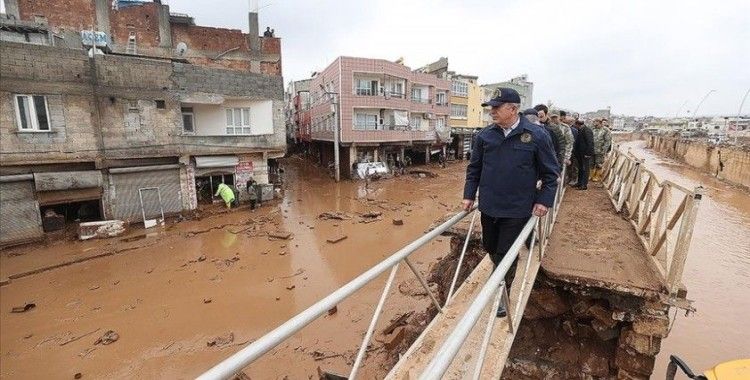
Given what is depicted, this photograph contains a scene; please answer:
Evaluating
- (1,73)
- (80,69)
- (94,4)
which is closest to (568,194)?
(80,69)

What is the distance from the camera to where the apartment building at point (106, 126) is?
1270 cm

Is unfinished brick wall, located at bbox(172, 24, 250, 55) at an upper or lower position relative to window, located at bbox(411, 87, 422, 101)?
upper

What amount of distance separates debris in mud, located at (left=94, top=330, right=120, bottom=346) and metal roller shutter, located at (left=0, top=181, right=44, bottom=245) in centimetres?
896

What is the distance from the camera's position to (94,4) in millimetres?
21531

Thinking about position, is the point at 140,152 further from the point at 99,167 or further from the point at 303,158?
Answer: the point at 303,158

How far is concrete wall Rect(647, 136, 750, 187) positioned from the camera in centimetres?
2303

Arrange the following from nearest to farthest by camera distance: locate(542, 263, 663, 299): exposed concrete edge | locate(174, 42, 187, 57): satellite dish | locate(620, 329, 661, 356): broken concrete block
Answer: locate(542, 263, 663, 299): exposed concrete edge, locate(620, 329, 661, 356): broken concrete block, locate(174, 42, 187, 57): satellite dish

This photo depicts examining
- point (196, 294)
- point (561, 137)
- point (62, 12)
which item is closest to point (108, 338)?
point (196, 294)

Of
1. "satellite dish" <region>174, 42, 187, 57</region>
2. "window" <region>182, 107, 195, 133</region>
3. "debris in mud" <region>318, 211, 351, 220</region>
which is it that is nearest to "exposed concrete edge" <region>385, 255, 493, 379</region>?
"debris in mud" <region>318, 211, 351, 220</region>

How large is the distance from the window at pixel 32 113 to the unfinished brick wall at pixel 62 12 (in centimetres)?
1161

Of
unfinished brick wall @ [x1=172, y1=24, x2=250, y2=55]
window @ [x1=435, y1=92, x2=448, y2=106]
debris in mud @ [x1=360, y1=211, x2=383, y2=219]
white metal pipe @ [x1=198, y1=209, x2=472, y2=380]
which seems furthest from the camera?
window @ [x1=435, y1=92, x2=448, y2=106]

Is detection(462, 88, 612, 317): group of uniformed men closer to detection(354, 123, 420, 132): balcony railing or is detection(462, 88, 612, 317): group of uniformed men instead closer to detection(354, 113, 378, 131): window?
detection(354, 123, 420, 132): balcony railing

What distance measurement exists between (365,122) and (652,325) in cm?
2415

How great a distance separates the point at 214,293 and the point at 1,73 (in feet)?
37.1
